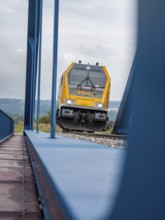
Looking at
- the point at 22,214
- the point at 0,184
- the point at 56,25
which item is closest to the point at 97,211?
the point at 22,214

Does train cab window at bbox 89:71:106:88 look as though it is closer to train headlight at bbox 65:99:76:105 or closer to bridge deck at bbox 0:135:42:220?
train headlight at bbox 65:99:76:105

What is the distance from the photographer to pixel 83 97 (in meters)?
14.5

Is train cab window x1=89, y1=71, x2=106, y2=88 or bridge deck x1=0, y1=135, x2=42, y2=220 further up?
train cab window x1=89, y1=71, x2=106, y2=88

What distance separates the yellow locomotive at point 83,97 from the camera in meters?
14.2

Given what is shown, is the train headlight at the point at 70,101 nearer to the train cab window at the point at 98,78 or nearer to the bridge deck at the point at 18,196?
the train cab window at the point at 98,78

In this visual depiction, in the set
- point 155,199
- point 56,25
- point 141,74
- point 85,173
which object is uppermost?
point 56,25

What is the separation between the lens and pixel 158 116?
378mm

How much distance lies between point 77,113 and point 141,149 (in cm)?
1388

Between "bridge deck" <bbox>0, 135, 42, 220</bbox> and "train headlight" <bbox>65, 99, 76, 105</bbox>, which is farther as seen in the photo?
"train headlight" <bbox>65, 99, 76, 105</bbox>

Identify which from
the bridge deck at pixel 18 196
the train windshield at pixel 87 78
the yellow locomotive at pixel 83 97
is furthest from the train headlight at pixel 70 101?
the bridge deck at pixel 18 196

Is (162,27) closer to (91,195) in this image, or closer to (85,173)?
(91,195)

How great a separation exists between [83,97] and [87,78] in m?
0.67

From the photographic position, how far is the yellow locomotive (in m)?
14.2

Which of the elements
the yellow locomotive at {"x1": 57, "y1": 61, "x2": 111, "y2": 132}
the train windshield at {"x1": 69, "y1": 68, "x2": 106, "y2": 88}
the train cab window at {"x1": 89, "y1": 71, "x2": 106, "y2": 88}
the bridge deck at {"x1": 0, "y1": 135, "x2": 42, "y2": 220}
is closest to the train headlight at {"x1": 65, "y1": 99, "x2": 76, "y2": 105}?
the yellow locomotive at {"x1": 57, "y1": 61, "x2": 111, "y2": 132}
